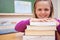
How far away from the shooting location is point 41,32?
46 centimetres

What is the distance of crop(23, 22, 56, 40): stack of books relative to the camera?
1.51 feet

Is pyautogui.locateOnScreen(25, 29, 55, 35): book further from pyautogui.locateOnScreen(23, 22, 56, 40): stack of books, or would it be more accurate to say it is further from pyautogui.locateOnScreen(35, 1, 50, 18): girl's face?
pyautogui.locateOnScreen(35, 1, 50, 18): girl's face

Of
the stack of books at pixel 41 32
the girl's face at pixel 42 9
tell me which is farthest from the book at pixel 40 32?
the girl's face at pixel 42 9

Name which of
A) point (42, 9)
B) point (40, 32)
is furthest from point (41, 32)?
point (42, 9)

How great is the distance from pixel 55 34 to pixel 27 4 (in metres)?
1.59

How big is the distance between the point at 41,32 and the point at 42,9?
0.43ft

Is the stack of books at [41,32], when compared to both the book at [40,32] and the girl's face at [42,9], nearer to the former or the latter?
the book at [40,32]

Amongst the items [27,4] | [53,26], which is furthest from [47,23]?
[27,4]

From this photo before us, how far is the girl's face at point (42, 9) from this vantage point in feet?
1.80

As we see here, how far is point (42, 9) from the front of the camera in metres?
0.55

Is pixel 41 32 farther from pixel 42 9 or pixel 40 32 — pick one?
pixel 42 9

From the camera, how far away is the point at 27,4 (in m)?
2.03

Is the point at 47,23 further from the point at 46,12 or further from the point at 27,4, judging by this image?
the point at 27,4

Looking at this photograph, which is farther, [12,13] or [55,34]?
[12,13]
